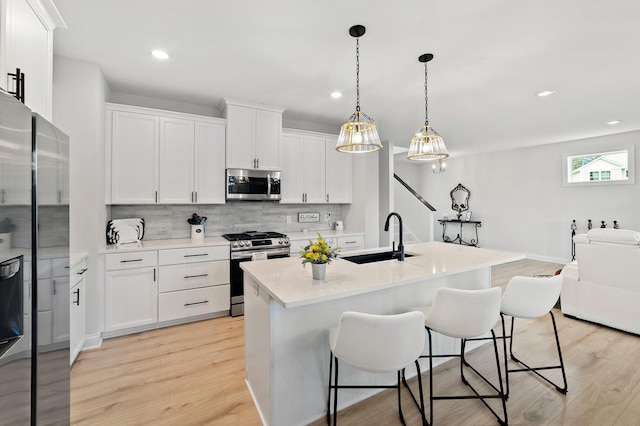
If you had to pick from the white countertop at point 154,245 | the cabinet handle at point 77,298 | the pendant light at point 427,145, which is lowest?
the cabinet handle at point 77,298

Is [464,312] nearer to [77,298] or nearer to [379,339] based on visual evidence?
[379,339]

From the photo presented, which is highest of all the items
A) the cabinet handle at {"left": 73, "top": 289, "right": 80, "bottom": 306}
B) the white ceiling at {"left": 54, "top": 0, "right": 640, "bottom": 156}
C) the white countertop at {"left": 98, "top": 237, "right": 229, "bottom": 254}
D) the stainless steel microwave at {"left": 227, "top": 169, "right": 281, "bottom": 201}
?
the white ceiling at {"left": 54, "top": 0, "right": 640, "bottom": 156}

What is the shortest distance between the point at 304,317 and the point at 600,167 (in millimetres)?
7087

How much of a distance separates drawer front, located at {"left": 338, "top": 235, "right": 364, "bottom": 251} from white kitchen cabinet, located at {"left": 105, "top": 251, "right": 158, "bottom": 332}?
2375mm

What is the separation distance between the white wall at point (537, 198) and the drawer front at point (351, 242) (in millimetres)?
4847

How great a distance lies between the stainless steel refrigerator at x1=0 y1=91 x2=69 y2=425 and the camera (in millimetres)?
895

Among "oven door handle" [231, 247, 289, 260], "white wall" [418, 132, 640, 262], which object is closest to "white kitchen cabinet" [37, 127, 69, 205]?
"oven door handle" [231, 247, 289, 260]

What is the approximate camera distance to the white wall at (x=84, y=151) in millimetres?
2648

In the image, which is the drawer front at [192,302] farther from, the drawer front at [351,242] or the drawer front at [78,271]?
the drawer front at [351,242]

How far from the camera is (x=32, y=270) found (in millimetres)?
1042

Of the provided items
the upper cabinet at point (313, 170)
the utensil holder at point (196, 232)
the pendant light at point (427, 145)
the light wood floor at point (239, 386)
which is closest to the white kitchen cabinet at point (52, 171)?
the light wood floor at point (239, 386)

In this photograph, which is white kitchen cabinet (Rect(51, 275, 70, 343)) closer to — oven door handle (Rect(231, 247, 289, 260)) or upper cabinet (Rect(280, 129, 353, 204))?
oven door handle (Rect(231, 247, 289, 260))

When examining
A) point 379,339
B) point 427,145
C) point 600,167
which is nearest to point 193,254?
point 379,339

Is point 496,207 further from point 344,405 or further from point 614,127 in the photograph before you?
point 344,405
